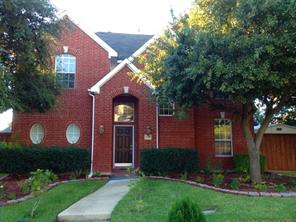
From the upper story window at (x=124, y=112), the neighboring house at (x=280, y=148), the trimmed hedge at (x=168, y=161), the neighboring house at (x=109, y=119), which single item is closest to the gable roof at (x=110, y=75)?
the neighboring house at (x=109, y=119)

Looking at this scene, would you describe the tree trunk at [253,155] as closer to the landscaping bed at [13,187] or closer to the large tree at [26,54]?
the landscaping bed at [13,187]

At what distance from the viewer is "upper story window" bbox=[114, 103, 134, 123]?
18.7 meters

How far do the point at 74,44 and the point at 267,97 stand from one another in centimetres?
1062

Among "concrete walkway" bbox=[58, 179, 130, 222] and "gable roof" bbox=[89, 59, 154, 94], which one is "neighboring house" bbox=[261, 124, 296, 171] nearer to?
"gable roof" bbox=[89, 59, 154, 94]

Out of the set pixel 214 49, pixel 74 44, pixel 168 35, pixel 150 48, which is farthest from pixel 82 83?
pixel 214 49

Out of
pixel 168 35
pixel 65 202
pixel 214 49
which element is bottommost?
pixel 65 202

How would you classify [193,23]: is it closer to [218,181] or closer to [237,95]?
[237,95]

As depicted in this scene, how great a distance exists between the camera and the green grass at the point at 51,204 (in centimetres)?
868

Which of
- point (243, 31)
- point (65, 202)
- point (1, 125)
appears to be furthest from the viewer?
point (1, 125)

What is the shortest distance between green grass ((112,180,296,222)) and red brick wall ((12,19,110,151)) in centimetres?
770

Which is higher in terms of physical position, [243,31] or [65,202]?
[243,31]

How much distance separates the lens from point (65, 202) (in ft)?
33.8

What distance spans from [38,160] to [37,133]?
270 cm

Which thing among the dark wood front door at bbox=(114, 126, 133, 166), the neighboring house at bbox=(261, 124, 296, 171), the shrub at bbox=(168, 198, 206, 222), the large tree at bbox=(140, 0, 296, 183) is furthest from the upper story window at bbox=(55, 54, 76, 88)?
the shrub at bbox=(168, 198, 206, 222)
